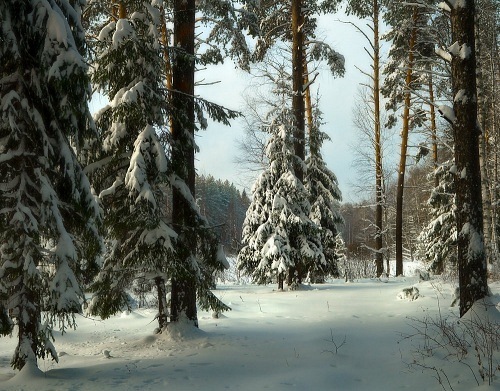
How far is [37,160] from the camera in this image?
17.5ft

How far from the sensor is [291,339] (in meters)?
7.09

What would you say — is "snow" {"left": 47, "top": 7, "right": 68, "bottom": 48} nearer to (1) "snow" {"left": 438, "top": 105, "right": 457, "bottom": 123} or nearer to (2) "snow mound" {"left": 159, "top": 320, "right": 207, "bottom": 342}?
(2) "snow mound" {"left": 159, "top": 320, "right": 207, "bottom": 342}

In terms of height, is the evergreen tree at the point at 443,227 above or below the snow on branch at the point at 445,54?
below

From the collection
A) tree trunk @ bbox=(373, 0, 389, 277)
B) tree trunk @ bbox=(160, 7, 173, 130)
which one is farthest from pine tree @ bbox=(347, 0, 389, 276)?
tree trunk @ bbox=(160, 7, 173, 130)

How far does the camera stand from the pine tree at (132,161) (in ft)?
21.4

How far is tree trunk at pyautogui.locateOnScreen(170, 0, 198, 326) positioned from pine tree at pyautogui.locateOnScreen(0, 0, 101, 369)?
6.38 feet

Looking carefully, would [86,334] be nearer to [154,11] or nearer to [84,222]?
[84,222]

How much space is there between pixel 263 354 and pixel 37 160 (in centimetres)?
410

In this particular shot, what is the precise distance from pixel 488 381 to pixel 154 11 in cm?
691

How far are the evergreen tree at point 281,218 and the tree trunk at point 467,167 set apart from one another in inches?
257

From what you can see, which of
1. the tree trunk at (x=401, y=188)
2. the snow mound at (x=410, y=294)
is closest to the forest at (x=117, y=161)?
the snow mound at (x=410, y=294)

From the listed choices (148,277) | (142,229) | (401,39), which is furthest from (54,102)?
(401,39)

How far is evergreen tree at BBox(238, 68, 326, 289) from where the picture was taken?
13.1 m

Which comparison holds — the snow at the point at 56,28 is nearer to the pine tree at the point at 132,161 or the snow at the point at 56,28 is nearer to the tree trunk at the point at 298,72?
the pine tree at the point at 132,161
